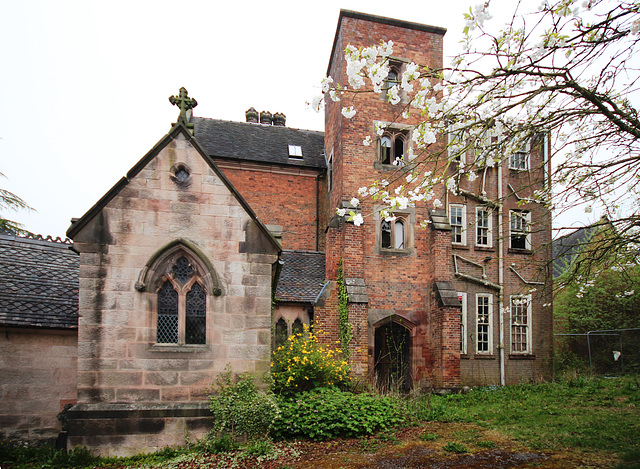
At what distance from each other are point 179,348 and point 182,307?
784 millimetres

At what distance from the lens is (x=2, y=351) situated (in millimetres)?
9398

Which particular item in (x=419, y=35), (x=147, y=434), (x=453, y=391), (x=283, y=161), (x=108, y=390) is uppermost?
(x=419, y=35)

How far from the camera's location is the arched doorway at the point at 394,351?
16609 millimetres

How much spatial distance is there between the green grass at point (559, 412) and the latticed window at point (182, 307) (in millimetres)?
6568

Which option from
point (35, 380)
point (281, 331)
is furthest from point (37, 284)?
point (281, 331)

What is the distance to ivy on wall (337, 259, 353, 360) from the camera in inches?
592

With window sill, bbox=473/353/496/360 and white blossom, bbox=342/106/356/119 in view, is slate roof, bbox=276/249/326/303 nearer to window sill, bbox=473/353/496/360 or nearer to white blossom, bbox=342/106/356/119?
window sill, bbox=473/353/496/360

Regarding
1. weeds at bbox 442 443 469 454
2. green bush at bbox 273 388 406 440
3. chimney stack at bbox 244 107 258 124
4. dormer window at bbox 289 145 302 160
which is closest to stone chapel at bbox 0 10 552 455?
dormer window at bbox 289 145 302 160

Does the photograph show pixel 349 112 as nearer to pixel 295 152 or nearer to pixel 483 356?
pixel 295 152

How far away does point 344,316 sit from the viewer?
50.4 ft

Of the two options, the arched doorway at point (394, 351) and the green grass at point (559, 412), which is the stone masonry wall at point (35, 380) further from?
the arched doorway at point (394, 351)

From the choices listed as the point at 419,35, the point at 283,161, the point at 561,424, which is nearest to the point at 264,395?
the point at 561,424

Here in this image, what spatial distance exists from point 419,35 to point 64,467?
17.8m

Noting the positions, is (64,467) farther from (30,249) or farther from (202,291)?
(30,249)
